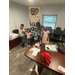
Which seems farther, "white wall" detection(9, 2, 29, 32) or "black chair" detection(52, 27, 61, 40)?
"black chair" detection(52, 27, 61, 40)

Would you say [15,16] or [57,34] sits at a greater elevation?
[15,16]

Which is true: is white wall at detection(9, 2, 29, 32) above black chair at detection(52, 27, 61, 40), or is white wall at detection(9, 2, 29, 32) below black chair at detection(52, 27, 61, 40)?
above

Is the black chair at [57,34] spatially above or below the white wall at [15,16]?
below

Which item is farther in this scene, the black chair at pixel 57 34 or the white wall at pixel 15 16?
the black chair at pixel 57 34

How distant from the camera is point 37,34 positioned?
1.90m
